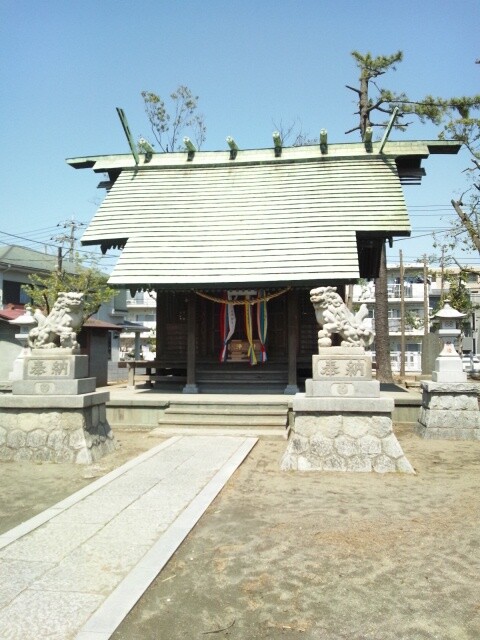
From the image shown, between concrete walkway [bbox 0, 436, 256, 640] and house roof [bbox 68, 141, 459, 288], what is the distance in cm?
647

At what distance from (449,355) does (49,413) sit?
805 cm

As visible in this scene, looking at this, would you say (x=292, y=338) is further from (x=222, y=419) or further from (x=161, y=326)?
(x=161, y=326)

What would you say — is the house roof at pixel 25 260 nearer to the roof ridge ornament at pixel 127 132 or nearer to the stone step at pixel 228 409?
the roof ridge ornament at pixel 127 132

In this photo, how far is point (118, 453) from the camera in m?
9.01

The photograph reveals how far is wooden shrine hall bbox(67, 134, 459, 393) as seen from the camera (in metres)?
13.0

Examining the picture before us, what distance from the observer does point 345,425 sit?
25.1 ft

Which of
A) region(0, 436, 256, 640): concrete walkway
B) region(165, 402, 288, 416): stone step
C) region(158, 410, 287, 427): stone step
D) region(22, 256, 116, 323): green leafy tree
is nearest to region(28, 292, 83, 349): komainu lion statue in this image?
region(0, 436, 256, 640): concrete walkway

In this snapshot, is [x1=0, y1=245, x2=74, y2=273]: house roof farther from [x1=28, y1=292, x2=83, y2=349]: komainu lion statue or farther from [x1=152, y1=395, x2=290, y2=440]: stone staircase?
[x1=28, y1=292, x2=83, y2=349]: komainu lion statue

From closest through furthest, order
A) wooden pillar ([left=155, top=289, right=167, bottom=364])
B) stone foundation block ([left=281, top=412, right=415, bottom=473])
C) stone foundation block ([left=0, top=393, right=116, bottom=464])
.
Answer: stone foundation block ([left=281, top=412, right=415, bottom=473]) < stone foundation block ([left=0, top=393, right=116, bottom=464]) < wooden pillar ([left=155, top=289, right=167, bottom=364])

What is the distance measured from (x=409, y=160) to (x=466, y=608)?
14419mm

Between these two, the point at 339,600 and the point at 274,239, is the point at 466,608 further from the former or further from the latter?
the point at 274,239

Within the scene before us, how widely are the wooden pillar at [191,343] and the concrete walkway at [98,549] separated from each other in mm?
6512

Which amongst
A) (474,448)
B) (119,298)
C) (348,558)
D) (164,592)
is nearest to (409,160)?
(474,448)

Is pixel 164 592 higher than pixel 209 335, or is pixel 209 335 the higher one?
pixel 209 335
